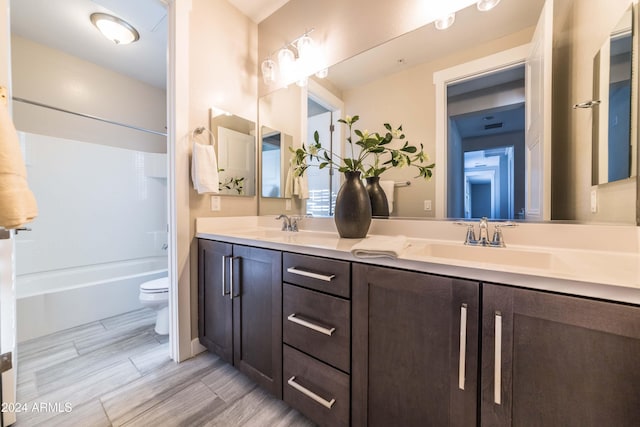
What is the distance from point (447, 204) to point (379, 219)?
37 cm

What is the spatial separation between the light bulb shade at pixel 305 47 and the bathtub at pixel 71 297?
2493 mm

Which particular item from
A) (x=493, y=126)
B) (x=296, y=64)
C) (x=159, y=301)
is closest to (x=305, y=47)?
(x=296, y=64)

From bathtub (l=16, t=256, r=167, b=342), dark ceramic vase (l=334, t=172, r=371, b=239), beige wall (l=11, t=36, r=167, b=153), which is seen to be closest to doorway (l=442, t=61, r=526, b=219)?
dark ceramic vase (l=334, t=172, r=371, b=239)

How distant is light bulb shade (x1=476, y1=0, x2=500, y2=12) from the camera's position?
3.58 feet

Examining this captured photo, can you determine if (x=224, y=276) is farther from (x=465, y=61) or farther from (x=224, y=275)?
(x=465, y=61)

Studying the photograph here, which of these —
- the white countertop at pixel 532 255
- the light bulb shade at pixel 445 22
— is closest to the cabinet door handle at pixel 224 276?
the white countertop at pixel 532 255

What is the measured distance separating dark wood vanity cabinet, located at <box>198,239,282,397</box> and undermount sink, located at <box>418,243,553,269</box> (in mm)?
741

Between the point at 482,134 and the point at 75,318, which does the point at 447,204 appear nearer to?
the point at 482,134

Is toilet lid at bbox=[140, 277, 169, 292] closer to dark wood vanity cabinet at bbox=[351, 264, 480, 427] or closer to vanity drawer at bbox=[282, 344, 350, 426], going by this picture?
vanity drawer at bbox=[282, 344, 350, 426]

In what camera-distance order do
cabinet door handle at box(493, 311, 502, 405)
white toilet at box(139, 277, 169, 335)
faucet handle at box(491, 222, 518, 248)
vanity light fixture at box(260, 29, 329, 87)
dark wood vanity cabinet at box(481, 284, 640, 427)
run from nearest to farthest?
dark wood vanity cabinet at box(481, 284, 640, 427) < cabinet door handle at box(493, 311, 502, 405) < faucet handle at box(491, 222, 518, 248) < vanity light fixture at box(260, 29, 329, 87) < white toilet at box(139, 277, 169, 335)

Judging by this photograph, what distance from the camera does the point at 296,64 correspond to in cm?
180

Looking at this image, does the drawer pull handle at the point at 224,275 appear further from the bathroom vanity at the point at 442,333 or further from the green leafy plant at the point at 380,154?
the green leafy plant at the point at 380,154

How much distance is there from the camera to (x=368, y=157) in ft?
4.72

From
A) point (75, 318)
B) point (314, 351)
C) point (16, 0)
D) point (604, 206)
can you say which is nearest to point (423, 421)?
point (314, 351)
